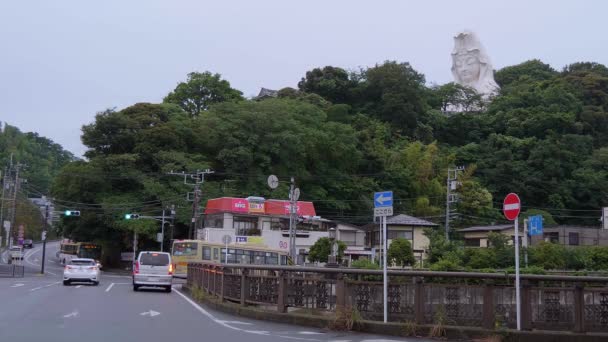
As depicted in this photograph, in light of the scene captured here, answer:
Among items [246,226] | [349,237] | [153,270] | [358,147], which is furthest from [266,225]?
[153,270]

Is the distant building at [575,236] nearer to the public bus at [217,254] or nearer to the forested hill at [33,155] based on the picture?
the public bus at [217,254]

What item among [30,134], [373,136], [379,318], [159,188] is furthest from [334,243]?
[30,134]

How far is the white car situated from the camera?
107 feet

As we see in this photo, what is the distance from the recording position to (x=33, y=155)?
379ft

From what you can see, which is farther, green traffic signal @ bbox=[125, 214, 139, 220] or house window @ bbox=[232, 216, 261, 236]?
house window @ bbox=[232, 216, 261, 236]

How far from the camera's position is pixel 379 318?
1375 centimetres

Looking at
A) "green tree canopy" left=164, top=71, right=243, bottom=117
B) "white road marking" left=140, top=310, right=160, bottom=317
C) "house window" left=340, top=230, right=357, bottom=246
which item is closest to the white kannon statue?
"green tree canopy" left=164, top=71, right=243, bottom=117

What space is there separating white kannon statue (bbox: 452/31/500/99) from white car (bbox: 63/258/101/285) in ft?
287

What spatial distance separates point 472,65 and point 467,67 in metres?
1.03

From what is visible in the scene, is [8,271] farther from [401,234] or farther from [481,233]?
[481,233]

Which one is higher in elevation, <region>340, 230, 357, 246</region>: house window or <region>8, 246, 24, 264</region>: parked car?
<region>340, 230, 357, 246</region>: house window

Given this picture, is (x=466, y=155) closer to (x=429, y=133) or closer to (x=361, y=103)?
(x=429, y=133)

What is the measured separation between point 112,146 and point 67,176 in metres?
5.70

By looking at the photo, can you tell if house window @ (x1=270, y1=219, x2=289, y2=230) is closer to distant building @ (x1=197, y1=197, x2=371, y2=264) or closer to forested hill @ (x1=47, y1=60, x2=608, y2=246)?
distant building @ (x1=197, y1=197, x2=371, y2=264)
